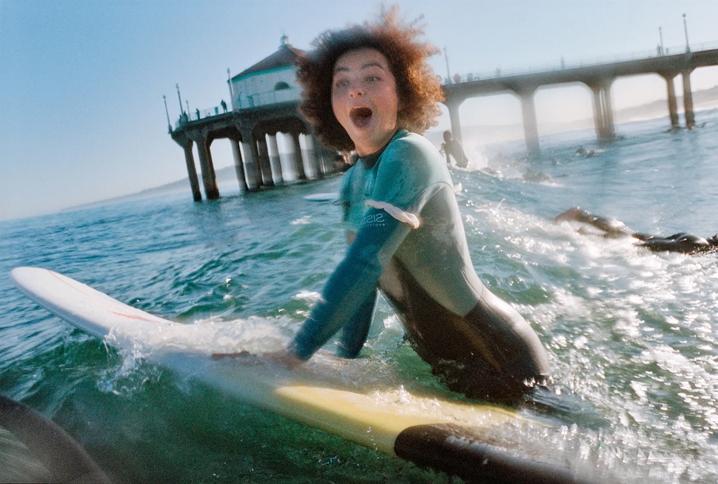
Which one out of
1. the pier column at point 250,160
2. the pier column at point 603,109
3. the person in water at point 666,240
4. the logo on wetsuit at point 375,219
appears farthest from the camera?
the pier column at point 603,109

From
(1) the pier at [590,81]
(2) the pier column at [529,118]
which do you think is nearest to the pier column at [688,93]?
(1) the pier at [590,81]

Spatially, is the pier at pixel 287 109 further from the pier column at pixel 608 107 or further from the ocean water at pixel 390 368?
the ocean water at pixel 390 368

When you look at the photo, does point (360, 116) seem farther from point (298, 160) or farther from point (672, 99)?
point (672, 99)

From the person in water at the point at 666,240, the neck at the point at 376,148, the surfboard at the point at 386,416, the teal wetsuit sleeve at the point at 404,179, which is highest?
the neck at the point at 376,148

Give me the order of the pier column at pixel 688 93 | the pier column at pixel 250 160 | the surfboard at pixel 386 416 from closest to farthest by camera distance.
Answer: the surfboard at pixel 386 416
the pier column at pixel 250 160
the pier column at pixel 688 93

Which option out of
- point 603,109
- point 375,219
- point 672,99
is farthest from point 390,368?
point 672,99

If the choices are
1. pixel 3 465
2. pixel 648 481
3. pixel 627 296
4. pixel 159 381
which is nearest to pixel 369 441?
pixel 648 481

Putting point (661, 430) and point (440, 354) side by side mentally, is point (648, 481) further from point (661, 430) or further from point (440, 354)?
point (440, 354)

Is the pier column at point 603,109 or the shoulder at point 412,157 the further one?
the pier column at point 603,109

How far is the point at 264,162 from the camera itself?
116ft

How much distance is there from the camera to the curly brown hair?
6.73ft

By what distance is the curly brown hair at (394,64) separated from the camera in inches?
80.7

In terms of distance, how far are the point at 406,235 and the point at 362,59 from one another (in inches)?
29.9

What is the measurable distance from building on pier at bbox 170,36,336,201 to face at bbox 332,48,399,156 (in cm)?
2933
